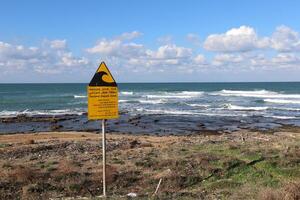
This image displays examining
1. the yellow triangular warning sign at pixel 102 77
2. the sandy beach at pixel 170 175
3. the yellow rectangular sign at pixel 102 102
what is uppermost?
the yellow triangular warning sign at pixel 102 77

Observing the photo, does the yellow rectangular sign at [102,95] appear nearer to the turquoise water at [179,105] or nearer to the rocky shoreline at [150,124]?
the rocky shoreline at [150,124]

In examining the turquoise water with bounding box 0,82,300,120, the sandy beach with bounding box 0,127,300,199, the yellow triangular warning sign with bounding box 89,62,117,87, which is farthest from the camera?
the turquoise water with bounding box 0,82,300,120

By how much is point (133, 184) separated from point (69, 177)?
1862 mm

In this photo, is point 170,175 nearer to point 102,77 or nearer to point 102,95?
point 102,95

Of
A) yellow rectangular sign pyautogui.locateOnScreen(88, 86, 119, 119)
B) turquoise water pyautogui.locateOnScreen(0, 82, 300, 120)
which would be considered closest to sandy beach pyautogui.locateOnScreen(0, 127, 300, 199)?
yellow rectangular sign pyautogui.locateOnScreen(88, 86, 119, 119)

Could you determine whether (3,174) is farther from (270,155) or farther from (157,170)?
(270,155)

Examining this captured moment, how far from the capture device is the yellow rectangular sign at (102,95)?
30.1 feet

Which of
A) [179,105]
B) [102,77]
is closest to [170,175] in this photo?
[102,77]

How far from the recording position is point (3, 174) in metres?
12.7

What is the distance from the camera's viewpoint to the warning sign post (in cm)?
919

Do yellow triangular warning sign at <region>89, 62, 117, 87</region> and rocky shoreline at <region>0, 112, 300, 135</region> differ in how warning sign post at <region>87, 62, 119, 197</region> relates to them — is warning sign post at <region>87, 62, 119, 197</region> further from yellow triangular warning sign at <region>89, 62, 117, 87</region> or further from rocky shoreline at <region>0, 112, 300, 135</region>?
rocky shoreline at <region>0, 112, 300, 135</region>

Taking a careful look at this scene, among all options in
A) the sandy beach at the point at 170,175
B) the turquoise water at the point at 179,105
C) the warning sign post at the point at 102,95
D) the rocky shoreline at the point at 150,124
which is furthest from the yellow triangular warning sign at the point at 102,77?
the turquoise water at the point at 179,105

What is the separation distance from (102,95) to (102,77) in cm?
36

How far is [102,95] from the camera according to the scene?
9.28m
